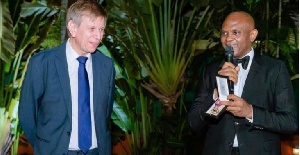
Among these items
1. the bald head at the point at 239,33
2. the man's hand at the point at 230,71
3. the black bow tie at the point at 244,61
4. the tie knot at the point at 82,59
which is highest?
the bald head at the point at 239,33

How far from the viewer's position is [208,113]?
8.06ft

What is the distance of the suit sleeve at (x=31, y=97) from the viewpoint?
2.62 meters

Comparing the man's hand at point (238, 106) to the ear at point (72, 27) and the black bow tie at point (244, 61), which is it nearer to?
the black bow tie at point (244, 61)

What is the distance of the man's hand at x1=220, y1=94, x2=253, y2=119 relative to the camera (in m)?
2.37

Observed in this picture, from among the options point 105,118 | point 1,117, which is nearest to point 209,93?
point 105,118

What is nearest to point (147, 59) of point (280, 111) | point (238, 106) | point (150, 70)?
point (150, 70)

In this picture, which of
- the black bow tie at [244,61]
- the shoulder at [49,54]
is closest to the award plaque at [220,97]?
the black bow tie at [244,61]

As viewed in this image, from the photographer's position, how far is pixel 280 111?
256 centimetres

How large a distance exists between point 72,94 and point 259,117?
101 centimetres

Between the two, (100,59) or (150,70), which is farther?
(150,70)

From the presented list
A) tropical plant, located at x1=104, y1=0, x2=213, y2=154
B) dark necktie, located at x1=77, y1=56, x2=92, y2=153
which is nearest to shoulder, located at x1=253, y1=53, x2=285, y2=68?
dark necktie, located at x1=77, y1=56, x2=92, y2=153

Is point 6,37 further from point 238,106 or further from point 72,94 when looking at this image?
point 238,106

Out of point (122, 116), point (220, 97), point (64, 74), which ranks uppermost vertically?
point (64, 74)

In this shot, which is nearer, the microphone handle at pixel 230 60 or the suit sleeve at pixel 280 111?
the microphone handle at pixel 230 60
